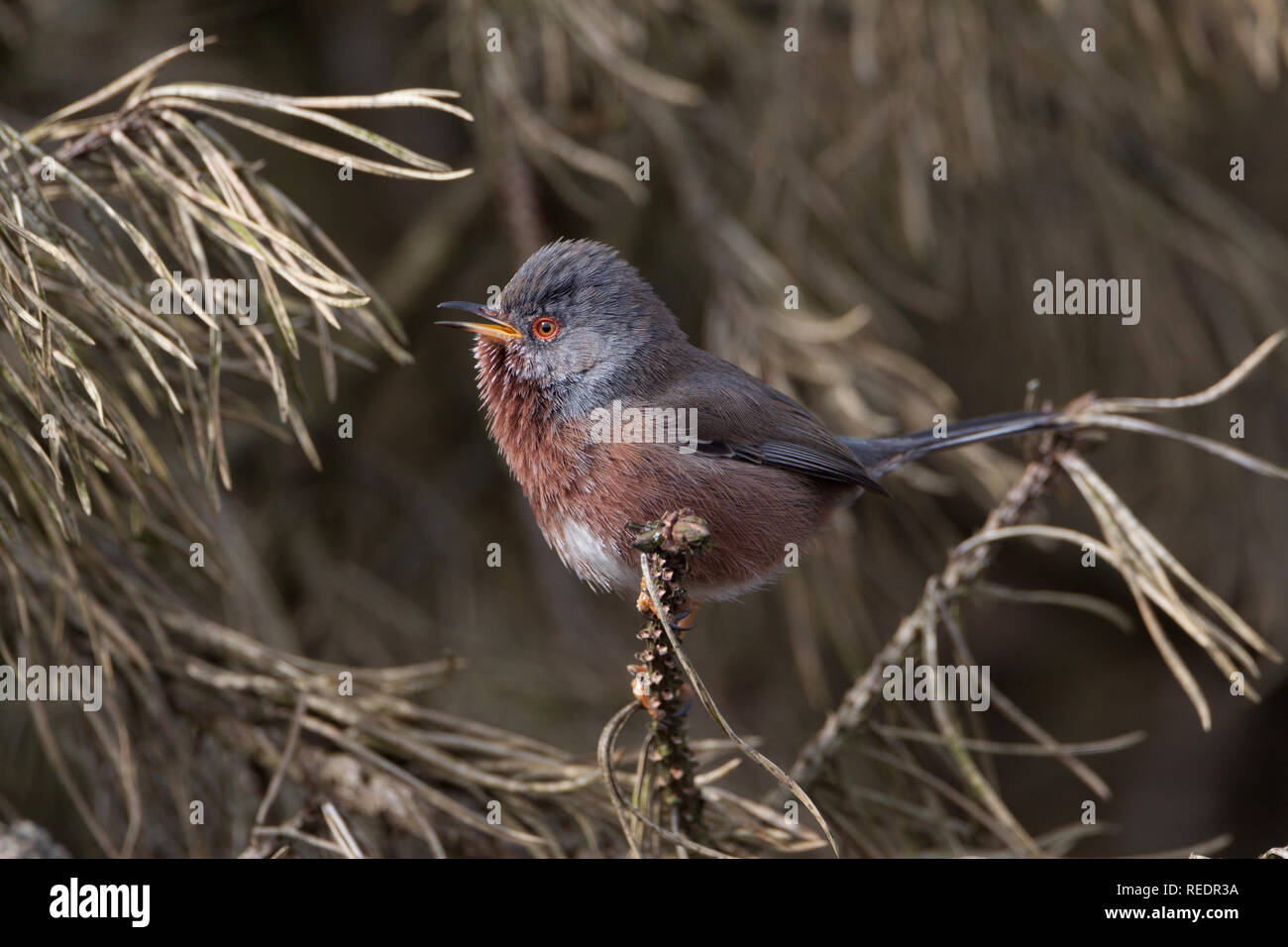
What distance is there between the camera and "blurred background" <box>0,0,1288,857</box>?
3.64 metres

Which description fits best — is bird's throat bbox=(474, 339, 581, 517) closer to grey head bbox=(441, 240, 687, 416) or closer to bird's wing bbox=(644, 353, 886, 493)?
grey head bbox=(441, 240, 687, 416)

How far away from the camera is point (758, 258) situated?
3.68 metres

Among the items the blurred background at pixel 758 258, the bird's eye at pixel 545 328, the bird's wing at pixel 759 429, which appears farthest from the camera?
the blurred background at pixel 758 258

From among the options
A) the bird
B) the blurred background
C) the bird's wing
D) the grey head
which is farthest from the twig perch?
the blurred background

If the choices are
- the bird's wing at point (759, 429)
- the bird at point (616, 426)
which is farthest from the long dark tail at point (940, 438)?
the bird's wing at point (759, 429)

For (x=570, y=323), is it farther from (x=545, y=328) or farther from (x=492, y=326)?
(x=492, y=326)

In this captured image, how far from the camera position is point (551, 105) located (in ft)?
12.2

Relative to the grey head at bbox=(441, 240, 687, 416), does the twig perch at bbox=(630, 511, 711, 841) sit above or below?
below

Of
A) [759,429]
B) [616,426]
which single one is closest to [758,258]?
[759,429]

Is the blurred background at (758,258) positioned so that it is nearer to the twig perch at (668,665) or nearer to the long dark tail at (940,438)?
the long dark tail at (940,438)

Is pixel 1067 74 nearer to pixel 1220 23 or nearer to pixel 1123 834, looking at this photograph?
pixel 1220 23

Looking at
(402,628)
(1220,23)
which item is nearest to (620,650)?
(402,628)

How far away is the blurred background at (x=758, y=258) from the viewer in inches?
143

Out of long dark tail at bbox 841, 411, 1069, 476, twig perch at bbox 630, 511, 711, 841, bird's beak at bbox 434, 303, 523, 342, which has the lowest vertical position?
twig perch at bbox 630, 511, 711, 841
